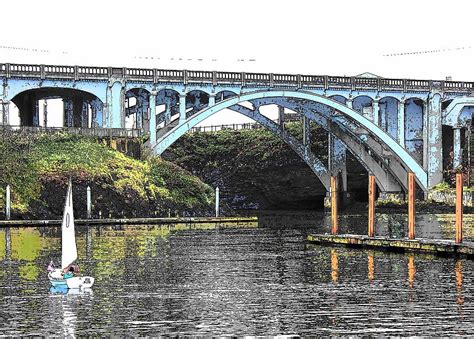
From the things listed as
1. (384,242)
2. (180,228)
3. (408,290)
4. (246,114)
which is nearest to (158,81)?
(246,114)

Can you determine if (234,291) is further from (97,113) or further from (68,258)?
(97,113)

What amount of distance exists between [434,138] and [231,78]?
2537cm

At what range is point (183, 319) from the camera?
3522cm

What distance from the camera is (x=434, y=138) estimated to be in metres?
117

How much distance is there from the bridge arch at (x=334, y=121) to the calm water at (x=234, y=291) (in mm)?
34024

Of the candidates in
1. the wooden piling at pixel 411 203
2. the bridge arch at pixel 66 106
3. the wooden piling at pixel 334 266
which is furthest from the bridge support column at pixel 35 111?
the wooden piling at pixel 411 203

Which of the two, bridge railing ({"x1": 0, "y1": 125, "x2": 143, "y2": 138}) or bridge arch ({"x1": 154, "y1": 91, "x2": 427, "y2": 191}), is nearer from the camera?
bridge railing ({"x1": 0, "y1": 125, "x2": 143, "y2": 138})

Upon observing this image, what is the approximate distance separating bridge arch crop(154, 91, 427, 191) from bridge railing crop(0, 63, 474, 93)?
1.16 m

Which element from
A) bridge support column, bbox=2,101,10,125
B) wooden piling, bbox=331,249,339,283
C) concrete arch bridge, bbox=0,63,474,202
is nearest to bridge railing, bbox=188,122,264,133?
concrete arch bridge, bbox=0,63,474,202

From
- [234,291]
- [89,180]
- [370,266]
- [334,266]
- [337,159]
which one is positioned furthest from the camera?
[337,159]

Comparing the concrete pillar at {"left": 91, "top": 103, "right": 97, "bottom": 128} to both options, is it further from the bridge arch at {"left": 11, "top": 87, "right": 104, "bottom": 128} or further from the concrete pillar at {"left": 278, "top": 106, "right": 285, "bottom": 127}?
the concrete pillar at {"left": 278, "top": 106, "right": 285, "bottom": 127}

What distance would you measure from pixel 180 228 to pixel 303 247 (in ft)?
65.2

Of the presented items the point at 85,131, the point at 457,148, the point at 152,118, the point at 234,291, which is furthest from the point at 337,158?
the point at 234,291

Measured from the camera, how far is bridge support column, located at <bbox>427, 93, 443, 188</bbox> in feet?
383
